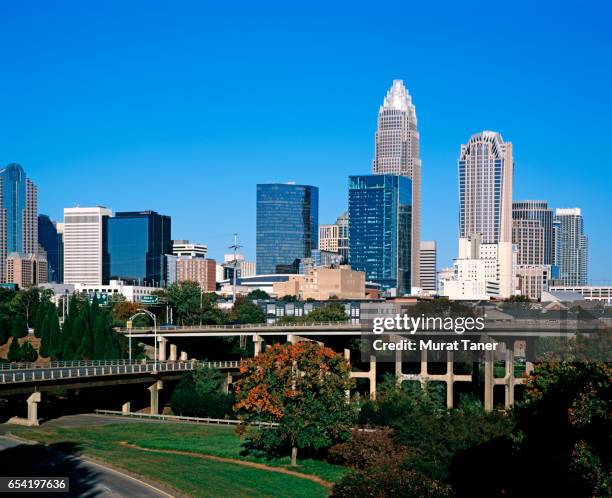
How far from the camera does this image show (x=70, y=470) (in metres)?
68.1

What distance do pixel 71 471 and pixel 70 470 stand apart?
0.34m

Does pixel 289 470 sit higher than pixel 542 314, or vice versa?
pixel 542 314

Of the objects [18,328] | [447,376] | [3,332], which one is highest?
[18,328]

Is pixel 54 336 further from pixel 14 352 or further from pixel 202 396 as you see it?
pixel 202 396

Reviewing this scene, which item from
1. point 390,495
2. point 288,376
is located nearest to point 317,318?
point 288,376

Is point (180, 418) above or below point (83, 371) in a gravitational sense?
below

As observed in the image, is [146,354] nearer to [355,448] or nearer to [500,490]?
[355,448]

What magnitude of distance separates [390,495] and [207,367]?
67.3 meters

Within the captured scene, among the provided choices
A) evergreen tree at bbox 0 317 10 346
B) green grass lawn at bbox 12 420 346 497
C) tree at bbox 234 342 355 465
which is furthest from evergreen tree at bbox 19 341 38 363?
tree at bbox 234 342 355 465

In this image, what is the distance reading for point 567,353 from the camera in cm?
10438

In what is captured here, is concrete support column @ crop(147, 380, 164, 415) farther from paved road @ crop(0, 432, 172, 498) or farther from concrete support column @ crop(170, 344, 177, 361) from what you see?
paved road @ crop(0, 432, 172, 498)

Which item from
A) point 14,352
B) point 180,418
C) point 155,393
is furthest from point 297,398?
point 14,352

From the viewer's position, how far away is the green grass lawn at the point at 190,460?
66.2 m

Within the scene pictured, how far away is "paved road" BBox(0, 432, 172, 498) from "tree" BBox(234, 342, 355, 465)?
1337cm
